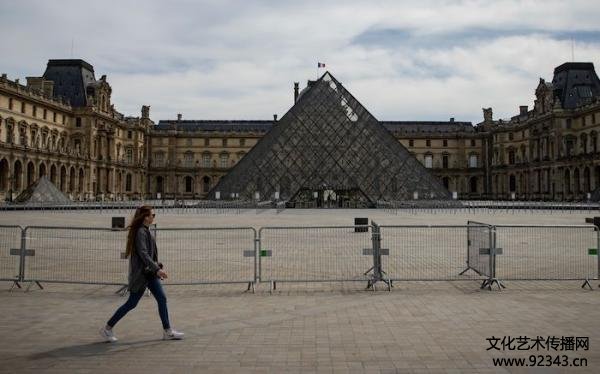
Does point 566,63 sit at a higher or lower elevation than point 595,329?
higher

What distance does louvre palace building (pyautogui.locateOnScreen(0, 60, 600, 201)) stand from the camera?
114 feet

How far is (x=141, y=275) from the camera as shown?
518cm

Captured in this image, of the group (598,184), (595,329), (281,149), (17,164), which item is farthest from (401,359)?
(598,184)

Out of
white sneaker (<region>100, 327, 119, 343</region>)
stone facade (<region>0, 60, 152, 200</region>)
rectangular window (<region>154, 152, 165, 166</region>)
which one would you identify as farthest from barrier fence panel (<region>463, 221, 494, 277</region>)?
rectangular window (<region>154, 152, 165, 166</region>)

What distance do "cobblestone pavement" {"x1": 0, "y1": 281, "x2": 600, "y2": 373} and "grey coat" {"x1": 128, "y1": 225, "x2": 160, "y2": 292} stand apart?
57 centimetres

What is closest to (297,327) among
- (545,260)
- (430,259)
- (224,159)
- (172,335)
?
(172,335)

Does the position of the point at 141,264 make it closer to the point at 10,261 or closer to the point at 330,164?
the point at 10,261

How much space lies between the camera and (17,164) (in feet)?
150

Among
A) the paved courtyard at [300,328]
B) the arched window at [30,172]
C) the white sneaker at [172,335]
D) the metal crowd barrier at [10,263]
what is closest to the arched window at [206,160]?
the arched window at [30,172]

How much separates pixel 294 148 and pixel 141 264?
30.4 meters

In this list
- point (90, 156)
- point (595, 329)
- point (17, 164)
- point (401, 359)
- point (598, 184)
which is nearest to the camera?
point (401, 359)

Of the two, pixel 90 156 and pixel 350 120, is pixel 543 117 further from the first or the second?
pixel 90 156

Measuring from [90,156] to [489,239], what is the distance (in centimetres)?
5503

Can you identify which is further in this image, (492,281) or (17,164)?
(17,164)
